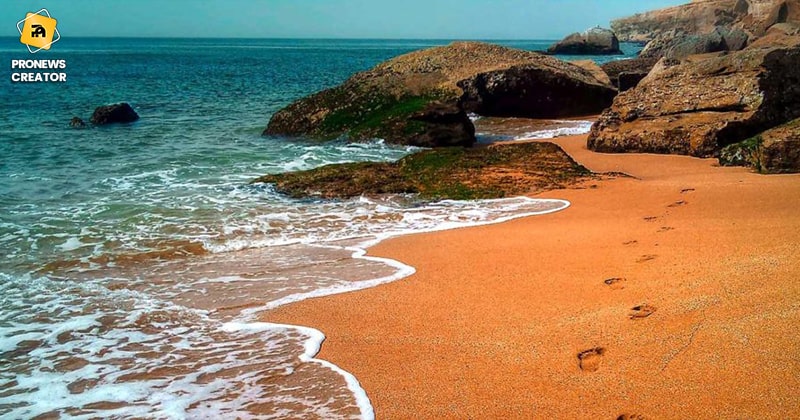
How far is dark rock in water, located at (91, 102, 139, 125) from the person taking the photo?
18.7 meters

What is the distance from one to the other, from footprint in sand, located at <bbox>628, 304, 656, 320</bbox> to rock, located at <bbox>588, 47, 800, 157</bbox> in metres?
7.42

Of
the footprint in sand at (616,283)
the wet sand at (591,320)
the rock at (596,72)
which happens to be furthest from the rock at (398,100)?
the footprint in sand at (616,283)

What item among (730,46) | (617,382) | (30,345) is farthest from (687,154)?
(730,46)

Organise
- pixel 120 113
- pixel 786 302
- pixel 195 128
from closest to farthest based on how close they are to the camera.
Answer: pixel 786 302, pixel 195 128, pixel 120 113

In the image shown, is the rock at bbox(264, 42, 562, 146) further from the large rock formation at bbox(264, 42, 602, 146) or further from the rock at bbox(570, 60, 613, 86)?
the rock at bbox(570, 60, 613, 86)

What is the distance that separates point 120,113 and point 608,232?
16.4 m

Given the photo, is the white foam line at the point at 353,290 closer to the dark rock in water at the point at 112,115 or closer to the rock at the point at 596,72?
the rock at the point at 596,72

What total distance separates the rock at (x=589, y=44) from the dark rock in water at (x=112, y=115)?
218 feet

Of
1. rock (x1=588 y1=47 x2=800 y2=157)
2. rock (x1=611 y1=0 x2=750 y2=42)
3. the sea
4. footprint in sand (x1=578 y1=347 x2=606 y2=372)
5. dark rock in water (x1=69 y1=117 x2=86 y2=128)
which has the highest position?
rock (x1=611 y1=0 x2=750 y2=42)

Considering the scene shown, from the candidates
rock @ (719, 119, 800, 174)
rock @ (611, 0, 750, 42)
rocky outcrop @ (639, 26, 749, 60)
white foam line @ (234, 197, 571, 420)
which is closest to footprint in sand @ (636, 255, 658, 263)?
white foam line @ (234, 197, 571, 420)

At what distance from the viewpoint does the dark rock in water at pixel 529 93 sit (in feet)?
58.3

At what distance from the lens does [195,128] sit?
57.5ft

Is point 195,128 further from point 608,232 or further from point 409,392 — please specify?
point 409,392

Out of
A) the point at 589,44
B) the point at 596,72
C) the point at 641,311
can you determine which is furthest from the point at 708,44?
the point at 589,44
